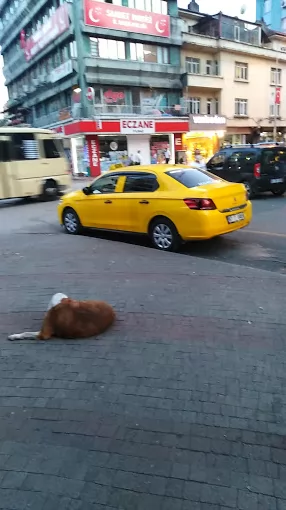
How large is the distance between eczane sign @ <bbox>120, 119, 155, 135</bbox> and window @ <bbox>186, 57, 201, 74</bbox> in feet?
25.6

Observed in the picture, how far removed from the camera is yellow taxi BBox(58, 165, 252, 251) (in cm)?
670

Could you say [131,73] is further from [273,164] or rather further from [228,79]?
[273,164]

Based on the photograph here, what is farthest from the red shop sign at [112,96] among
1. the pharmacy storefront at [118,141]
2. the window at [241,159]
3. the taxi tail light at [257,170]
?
the taxi tail light at [257,170]

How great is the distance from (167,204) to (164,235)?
0.60 metres

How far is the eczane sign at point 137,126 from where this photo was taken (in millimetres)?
29016

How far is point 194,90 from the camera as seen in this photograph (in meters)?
34.2

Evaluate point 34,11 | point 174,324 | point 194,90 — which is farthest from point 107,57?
point 174,324

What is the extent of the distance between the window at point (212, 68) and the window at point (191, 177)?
103 feet

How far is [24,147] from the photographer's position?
14.5 metres

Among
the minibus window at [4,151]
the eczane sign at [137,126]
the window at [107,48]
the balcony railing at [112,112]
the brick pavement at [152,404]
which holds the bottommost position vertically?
the brick pavement at [152,404]

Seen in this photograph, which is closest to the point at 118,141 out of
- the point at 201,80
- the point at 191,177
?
the point at 201,80

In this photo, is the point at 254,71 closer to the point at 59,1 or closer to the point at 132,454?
the point at 59,1

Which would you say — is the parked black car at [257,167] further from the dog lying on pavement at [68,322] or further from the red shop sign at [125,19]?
the red shop sign at [125,19]

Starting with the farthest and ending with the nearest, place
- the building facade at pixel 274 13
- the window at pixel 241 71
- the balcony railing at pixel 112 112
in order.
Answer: the building facade at pixel 274 13
the window at pixel 241 71
the balcony railing at pixel 112 112
